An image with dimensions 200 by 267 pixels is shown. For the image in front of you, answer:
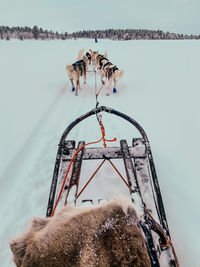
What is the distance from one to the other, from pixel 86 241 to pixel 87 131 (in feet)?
7.81

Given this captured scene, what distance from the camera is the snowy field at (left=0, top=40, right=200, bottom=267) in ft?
5.15

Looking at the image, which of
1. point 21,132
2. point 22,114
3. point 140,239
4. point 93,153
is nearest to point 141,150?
point 93,153

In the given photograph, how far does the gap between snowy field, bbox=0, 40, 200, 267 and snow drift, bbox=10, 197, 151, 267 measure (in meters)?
1.08

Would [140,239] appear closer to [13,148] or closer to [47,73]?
[13,148]

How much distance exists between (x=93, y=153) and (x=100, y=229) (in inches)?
37.0

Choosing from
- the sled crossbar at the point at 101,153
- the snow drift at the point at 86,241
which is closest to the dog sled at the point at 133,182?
the sled crossbar at the point at 101,153

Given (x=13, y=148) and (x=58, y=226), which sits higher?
(x=58, y=226)

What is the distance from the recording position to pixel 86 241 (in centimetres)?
50

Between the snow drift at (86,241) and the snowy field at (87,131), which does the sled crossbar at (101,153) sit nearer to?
the snowy field at (87,131)

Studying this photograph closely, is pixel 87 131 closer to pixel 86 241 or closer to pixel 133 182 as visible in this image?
pixel 133 182

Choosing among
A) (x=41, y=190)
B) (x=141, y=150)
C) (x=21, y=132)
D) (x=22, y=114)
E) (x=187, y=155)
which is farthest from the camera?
(x=22, y=114)

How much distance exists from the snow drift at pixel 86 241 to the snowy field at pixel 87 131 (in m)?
1.08

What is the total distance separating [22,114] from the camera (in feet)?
10.4

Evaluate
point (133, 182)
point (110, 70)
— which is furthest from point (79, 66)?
point (133, 182)
